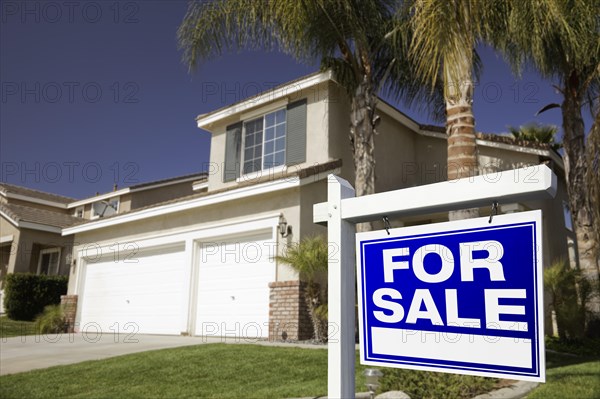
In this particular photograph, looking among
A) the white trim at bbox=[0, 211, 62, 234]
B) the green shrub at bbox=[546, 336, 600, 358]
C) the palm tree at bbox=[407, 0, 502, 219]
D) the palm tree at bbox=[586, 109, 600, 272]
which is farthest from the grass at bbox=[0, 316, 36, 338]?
the palm tree at bbox=[586, 109, 600, 272]

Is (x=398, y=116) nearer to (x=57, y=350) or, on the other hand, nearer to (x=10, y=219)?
(x=57, y=350)

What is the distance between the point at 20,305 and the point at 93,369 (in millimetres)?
14253

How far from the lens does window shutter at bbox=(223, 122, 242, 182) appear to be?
16094 mm

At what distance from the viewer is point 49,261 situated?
1005 inches

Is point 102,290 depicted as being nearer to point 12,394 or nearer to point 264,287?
point 264,287

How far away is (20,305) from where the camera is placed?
20203 mm

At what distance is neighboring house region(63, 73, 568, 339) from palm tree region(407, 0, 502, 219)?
3.24 metres

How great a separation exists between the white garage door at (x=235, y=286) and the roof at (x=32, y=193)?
20.7 metres

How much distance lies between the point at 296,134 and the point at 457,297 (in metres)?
12.6

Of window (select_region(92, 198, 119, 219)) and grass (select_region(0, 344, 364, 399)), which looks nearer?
grass (select_region(0, 344, 364, 399))

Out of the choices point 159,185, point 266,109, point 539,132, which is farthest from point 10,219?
point 539,132

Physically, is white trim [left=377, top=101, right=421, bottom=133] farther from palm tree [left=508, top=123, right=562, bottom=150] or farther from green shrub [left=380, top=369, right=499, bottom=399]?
green shrub [left=380, top=369, right=499, bottom=399]

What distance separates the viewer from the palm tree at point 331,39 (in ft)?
36.0

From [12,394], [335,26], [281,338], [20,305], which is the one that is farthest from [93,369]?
[20,305]
